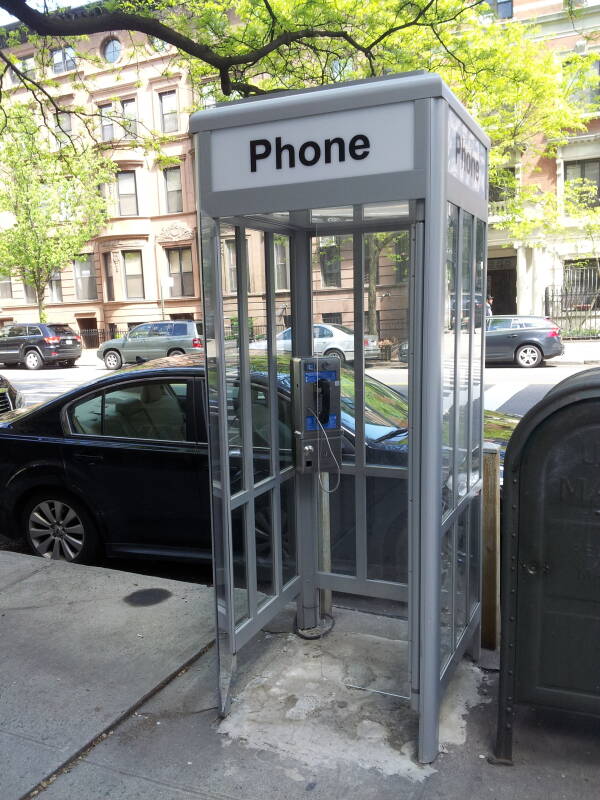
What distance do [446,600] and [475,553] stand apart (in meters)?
0.51

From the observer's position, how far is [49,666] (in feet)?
12.9

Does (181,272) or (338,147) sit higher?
(181,272)

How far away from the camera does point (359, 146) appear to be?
289cm

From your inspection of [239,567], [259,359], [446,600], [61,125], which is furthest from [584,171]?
[239,567]

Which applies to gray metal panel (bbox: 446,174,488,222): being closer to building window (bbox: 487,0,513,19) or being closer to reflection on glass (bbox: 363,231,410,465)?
reflection on glass (bbox: 363,231,410,465)

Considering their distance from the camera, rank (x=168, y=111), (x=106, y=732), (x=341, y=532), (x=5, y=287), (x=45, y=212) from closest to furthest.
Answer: (x=106, y=732) < (x=341, y=532) < (x=45, y=212) < (x=168, y=111) < (x=5, y=287)

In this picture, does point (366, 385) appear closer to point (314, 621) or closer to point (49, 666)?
point (314, 621)

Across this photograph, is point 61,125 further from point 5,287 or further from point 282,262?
point 5,287

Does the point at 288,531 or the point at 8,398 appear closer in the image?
the point at 288,531

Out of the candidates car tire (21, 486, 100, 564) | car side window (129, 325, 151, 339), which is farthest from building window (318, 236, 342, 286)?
car side window (129, 325, 151, 339)

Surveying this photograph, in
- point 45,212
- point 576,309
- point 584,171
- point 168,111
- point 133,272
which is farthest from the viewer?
point 133,272

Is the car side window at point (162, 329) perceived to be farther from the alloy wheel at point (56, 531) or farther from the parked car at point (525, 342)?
the alloy wheel at point (56, 531)

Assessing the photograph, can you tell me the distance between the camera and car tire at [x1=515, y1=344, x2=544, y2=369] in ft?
60.3

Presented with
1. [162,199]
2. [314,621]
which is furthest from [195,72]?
[162,199]
